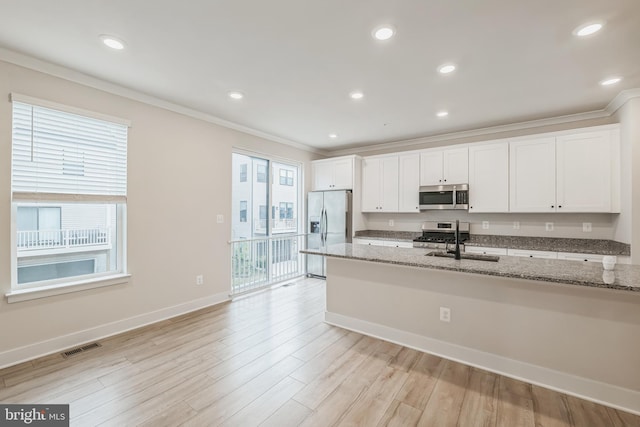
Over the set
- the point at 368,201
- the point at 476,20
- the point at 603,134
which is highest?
the point at 476,20

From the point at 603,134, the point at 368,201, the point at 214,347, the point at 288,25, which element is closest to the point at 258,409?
the point at 214,347

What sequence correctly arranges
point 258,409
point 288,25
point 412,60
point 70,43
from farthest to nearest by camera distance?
point 412,60
point 70,43
point 288,25
point 258,409

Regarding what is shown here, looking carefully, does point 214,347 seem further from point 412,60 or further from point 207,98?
point 412,60

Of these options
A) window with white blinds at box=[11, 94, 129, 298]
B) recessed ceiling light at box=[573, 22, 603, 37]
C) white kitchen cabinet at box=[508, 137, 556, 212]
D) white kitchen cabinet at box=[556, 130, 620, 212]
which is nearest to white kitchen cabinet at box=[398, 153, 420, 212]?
white kitchen cabinet at box=[508, 137, 556, 212]

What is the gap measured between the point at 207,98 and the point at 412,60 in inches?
91.0

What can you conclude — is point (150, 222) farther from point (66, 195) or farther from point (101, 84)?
point (101, 84)

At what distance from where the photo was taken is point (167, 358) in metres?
2.56

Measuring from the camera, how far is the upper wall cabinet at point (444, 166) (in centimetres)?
446

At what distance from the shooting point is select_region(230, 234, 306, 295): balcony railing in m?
4.46

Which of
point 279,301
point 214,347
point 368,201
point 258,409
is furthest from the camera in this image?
point 368,201

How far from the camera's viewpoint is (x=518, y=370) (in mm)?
2260

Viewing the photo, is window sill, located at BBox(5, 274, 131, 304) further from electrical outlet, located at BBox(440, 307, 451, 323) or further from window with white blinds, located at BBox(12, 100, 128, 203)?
electrical outlet, located at BBox(440, 307, 451, 323)
